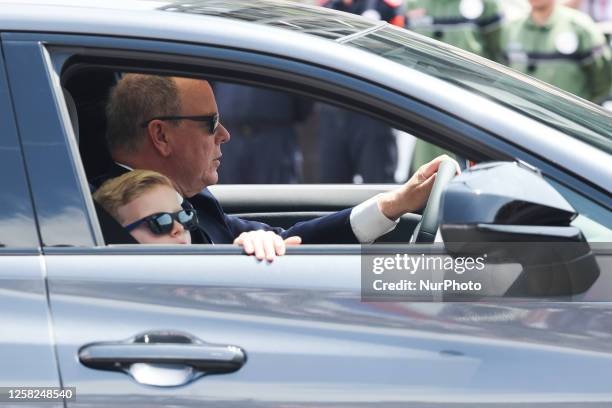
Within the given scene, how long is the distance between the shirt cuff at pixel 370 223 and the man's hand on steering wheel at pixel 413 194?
0.06 feet

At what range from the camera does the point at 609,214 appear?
2.58m

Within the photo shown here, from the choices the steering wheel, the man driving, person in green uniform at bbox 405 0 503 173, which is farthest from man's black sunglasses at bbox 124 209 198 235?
person in green uniform at bbox 405 0 503 173

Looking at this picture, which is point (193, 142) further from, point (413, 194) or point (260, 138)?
point (260, 138)

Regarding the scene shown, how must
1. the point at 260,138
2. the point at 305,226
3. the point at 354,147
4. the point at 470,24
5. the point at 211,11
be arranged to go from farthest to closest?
1. the point at 354,147
2. the point at 260,138
3. the point at 470,24
4. the point at 305,226
5. the point at 211,11

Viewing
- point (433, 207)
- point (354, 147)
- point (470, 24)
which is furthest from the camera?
point (354, 147)

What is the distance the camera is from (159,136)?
3.27m

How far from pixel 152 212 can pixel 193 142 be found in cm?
39

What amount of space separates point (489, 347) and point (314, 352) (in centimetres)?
32

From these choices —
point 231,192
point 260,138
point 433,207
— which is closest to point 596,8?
point 260,138

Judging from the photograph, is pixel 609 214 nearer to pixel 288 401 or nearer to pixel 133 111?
pixel 288 401

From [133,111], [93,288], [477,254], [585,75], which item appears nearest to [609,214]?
[477,254]

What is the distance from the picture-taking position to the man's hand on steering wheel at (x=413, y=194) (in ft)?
11.1

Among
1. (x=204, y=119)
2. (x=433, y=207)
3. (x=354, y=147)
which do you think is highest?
(x=354, y=147)

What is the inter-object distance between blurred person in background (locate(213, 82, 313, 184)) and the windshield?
14.2 ft
